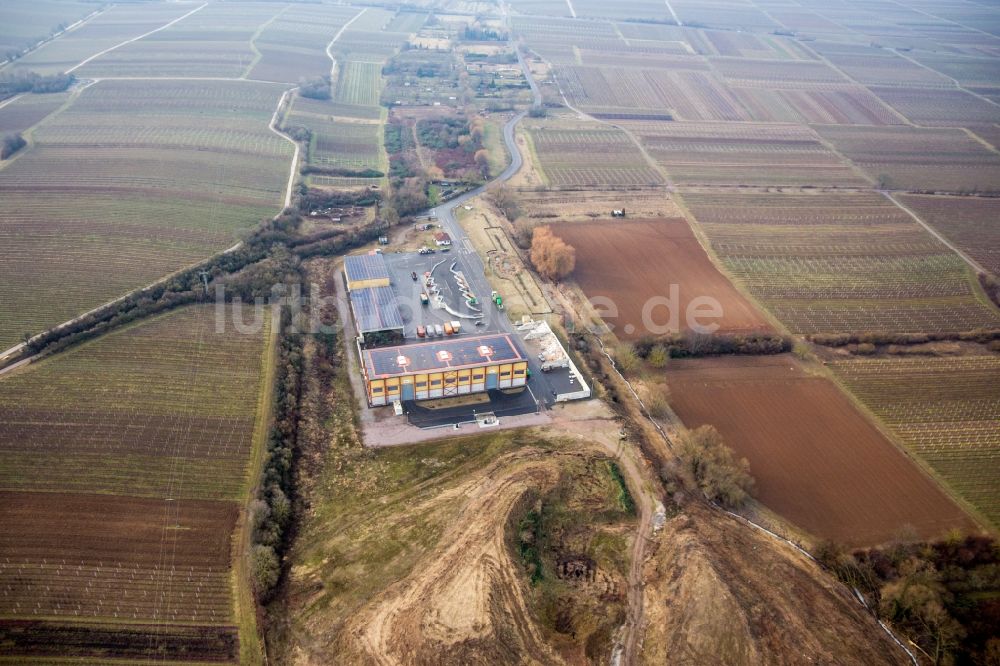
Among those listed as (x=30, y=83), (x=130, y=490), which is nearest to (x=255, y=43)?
(x=30, y=83)

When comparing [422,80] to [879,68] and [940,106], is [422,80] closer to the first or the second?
[940,106]

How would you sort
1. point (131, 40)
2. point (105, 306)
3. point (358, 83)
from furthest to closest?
point (131, 40) < point (358, 83) < point (105, 306)

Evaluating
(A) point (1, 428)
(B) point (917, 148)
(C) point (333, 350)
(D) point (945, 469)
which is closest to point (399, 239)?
(C) point (333, 350)

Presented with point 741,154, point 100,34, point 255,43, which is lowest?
point 741,154

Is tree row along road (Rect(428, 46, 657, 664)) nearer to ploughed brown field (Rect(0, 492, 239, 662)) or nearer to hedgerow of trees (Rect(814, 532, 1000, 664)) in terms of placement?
hedgerow of trees (Rect(814, 532, 1000, 664))

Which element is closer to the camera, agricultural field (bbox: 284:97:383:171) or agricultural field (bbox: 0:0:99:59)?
agricultural field (bbox: 284:97:383:171)

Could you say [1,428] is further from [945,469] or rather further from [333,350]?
[945,469]

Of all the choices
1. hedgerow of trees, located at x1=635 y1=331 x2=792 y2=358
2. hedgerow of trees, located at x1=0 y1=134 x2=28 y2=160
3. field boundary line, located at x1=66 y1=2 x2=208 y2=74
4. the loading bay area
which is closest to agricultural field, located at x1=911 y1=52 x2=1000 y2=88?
hedgerow of trees, located at x1=635 y1=331 x2=792 y2=358
